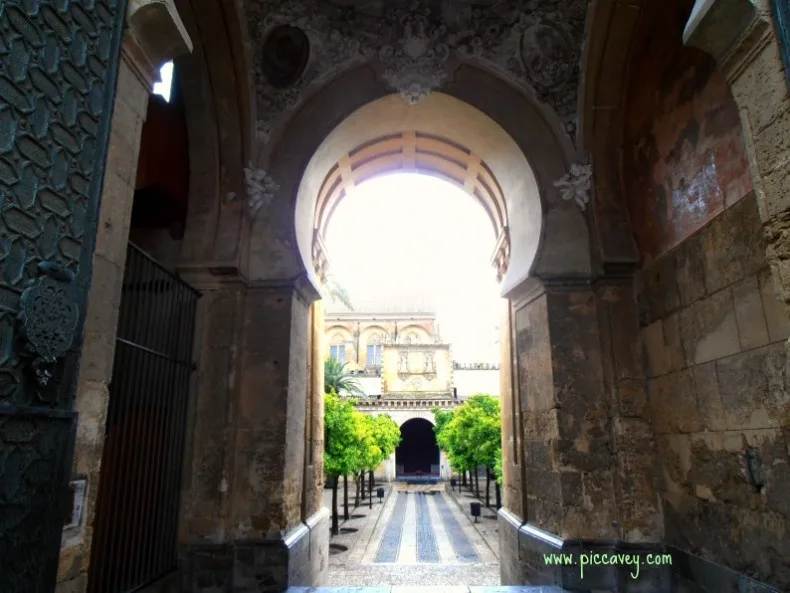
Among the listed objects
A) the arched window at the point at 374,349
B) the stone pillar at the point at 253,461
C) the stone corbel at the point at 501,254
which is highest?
the arched window at the point at 374,349

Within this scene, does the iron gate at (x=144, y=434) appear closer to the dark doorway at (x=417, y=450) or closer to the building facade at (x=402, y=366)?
the building facade at (x=402, y=366)

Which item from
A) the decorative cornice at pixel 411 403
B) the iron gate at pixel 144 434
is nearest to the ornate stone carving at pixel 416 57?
the iron gate at pixel 144 434

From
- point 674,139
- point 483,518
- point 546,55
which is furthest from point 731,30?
point 483,518

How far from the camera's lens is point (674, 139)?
5586 mm

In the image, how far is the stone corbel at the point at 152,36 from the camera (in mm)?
3014

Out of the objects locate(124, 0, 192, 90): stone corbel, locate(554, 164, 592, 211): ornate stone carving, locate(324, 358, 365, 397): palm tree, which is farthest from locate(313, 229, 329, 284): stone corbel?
locate(324, 358, 365, 397): palm tree

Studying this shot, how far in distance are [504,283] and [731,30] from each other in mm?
4590

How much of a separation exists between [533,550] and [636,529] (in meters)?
1.16

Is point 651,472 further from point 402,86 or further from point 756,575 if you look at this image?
point 402,86

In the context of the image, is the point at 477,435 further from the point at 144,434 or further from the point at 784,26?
the point at 784,26

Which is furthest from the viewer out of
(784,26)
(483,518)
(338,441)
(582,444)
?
(483,518)

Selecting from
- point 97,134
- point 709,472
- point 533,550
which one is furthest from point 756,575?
point 97,134

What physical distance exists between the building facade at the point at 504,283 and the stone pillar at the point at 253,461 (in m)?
0.03

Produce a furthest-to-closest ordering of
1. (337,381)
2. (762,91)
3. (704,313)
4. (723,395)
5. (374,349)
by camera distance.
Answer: (374,349)
(337,381)
(704,313)
(723,395)
(762,91)
